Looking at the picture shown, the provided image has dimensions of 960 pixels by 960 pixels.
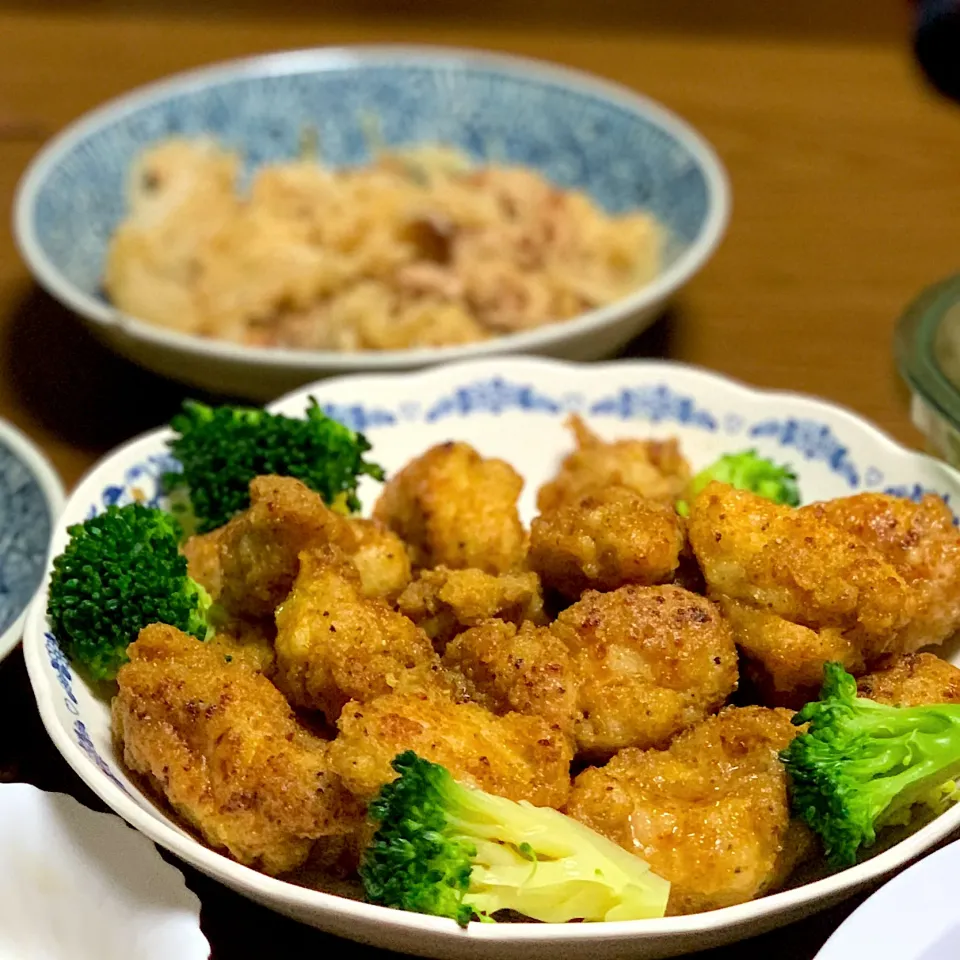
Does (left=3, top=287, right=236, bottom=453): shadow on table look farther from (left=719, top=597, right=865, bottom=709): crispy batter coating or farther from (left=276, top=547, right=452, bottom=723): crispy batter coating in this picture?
(left=719, top=597, right=865, bottom=709): crispy batter coating

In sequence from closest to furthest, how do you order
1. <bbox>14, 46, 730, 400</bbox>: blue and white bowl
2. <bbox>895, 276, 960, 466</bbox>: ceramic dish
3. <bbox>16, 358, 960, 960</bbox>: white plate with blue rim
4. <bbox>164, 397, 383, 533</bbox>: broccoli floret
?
1. <bbox>16, 358, 960, 960</bbox>: white plate with blue rim
2. <bbox>164, 397, 383, 533</bbox>: broccoli floret
3. <bbox>895, 276, 960, 466</bbox>: ceramic dish
4. <bbox>14, 46, 730, 400</bbox>: blue and white bowl

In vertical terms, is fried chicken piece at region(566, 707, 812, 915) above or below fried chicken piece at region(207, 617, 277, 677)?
above

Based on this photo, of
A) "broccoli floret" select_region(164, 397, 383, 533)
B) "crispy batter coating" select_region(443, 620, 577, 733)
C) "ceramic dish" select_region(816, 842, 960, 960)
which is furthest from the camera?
"broccoli floret" select_region(164, 397, 383, 533)

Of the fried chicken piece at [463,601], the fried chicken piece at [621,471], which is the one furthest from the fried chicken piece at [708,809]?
the fried chicken piece at [621,471]

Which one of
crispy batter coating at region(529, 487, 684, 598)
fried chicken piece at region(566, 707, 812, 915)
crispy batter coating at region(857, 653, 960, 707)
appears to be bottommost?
→ fried chicken piece at region(566, 707, 812, 915)

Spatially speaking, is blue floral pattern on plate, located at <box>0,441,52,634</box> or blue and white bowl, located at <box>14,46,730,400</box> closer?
blue floral pattern on plate, located at <box>0,441,52,634</box>

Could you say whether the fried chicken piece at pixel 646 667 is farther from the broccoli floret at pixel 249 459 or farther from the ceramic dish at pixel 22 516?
the ceramic dish at pixel 22 516

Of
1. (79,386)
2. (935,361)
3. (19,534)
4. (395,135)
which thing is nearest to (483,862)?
(19,534)

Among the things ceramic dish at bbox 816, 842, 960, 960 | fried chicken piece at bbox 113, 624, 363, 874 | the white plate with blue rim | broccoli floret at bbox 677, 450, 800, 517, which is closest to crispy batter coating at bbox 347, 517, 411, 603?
fried chicken piece at bbox 113, 624, 363, 874

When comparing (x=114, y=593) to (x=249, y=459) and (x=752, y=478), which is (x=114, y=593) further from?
(x=752, y=478)
